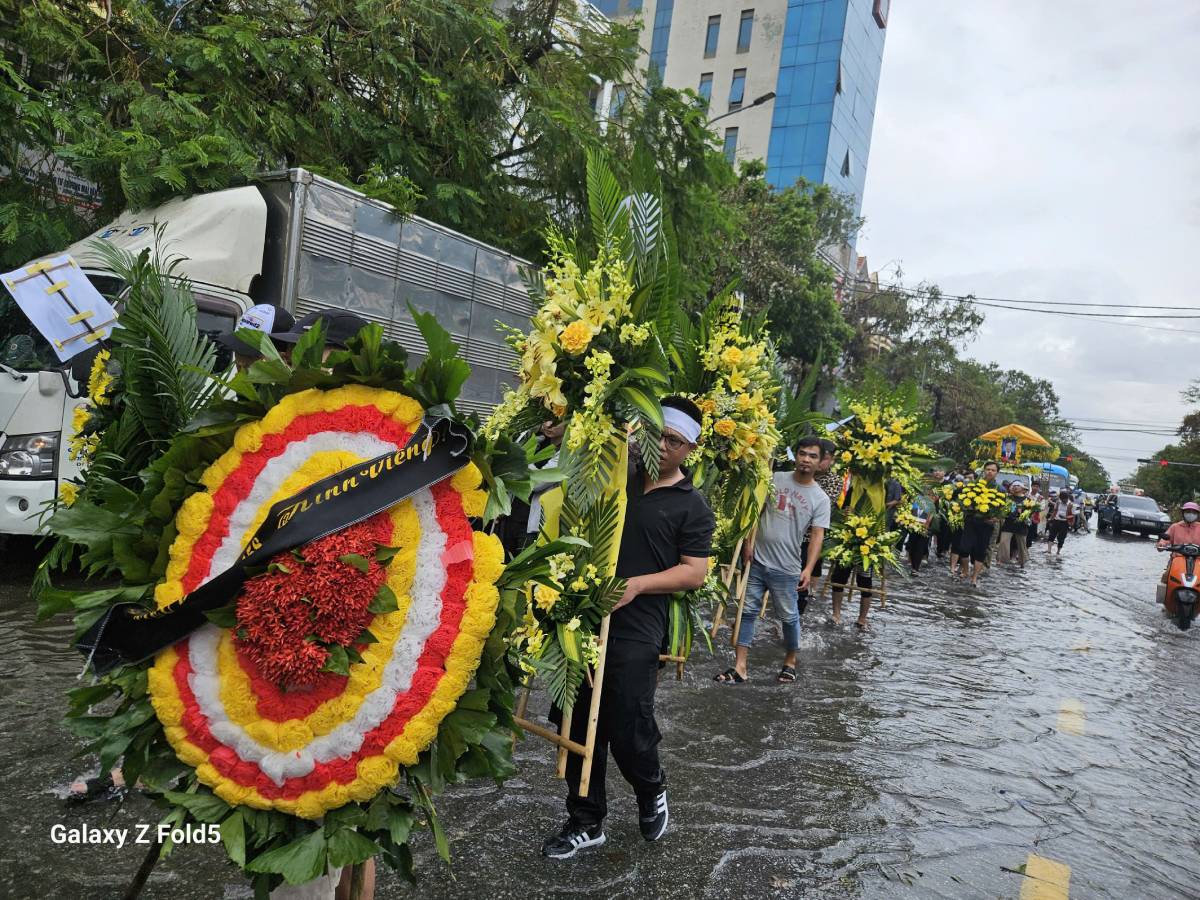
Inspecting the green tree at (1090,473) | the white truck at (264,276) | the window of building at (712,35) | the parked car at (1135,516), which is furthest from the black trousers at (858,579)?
the green tree at (1090,473)

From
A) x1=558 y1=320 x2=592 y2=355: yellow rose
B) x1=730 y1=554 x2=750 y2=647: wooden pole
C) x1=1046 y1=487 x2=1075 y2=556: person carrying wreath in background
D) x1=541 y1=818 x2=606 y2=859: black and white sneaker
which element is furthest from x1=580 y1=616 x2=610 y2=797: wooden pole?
x1=1046 y1=487 x2=1075 y2=556: person carrying wreath in background

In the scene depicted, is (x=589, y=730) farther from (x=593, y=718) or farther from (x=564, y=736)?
(x=564, y=736)

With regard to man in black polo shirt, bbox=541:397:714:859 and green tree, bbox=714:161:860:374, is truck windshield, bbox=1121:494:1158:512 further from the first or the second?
man in black polo shirt, bbox=541:397:714:859

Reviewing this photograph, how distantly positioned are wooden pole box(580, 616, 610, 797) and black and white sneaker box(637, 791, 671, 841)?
279 millimetres

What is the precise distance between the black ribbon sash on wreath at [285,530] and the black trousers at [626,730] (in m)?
1.79

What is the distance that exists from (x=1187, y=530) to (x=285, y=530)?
46.6ft

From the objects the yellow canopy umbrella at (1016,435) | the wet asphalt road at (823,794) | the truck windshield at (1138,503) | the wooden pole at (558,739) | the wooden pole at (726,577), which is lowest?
the wet asphalt road at (823,794)

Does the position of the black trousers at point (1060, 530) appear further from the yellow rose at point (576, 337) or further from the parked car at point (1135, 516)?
the yellow rose at point (576, 337)

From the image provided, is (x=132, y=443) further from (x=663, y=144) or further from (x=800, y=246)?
(x=800, y=246)

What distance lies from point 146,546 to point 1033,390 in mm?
90376

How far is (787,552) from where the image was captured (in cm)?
728

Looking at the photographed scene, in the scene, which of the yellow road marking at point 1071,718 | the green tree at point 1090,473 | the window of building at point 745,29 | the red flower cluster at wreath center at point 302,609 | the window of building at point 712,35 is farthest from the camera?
the green tree at point 1090,473

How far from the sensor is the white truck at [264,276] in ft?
22.6

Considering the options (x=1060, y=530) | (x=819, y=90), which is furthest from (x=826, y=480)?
(x=819, y=90)
